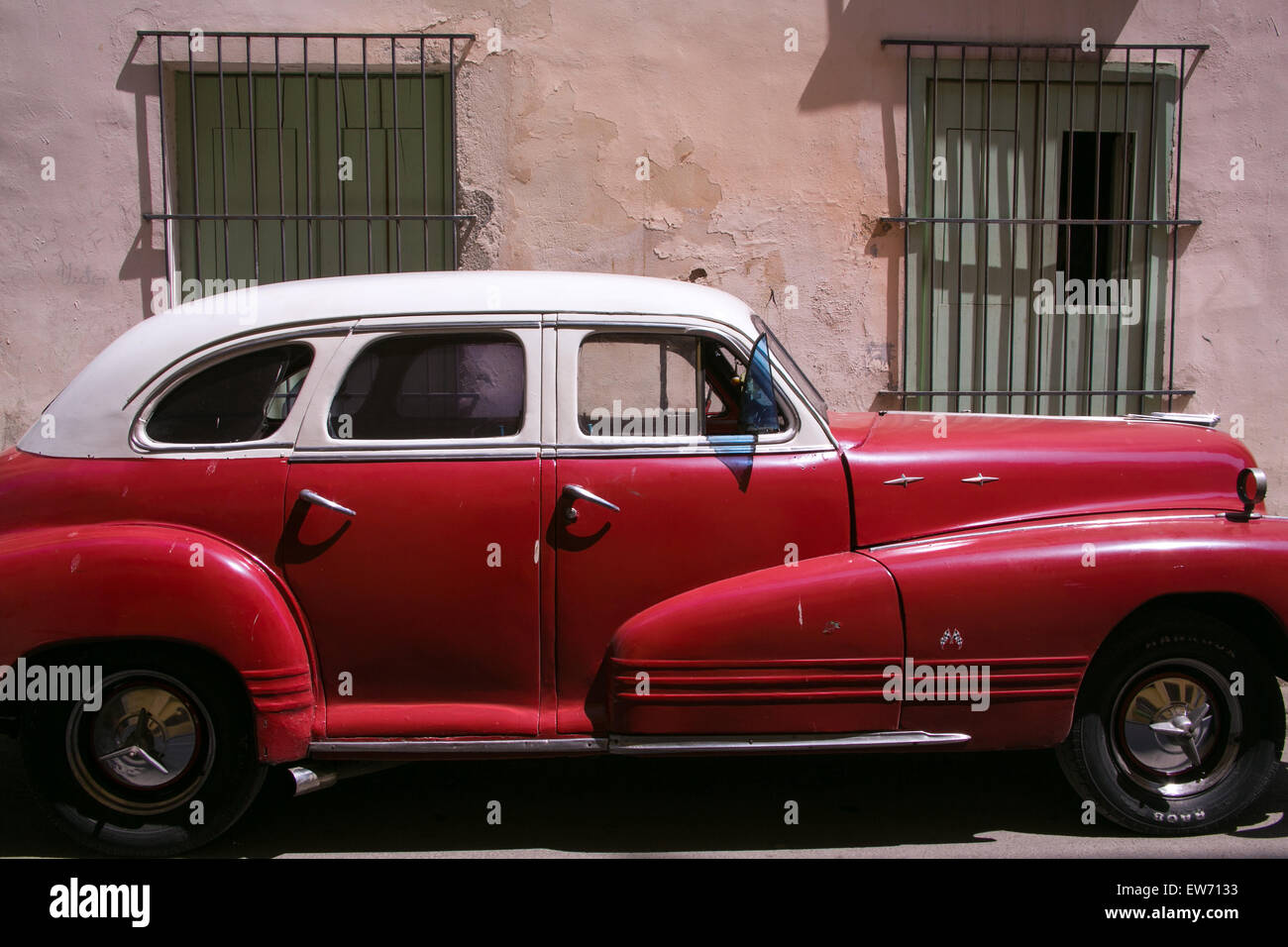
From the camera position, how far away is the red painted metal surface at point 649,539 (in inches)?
133

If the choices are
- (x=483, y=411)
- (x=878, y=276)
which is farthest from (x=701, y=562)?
(x=878, y=276)

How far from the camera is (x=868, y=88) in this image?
273 inches

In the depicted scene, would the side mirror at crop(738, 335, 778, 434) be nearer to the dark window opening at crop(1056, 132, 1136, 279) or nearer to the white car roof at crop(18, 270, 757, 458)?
the white car roof at crop(18, 270, 757, 458)

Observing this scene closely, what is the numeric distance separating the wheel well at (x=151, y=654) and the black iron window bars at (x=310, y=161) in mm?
3971

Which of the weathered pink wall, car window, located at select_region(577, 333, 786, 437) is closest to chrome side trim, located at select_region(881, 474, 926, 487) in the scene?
car window, located at select_region(577, 333, 786, 437)

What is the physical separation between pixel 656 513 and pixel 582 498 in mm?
239

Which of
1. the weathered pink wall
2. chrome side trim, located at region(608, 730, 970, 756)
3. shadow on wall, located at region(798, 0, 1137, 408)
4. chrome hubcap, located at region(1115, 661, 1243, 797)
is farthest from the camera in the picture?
shadow on wall, located at region(798, 0, 1137, 408)

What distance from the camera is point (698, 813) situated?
376 centimetres

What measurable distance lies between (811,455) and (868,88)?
14.2ft

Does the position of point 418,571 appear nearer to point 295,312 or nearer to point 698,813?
point 295,312

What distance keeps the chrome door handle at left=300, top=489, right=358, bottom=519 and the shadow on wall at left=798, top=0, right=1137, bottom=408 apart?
182 inches

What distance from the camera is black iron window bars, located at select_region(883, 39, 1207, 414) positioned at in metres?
7.02
